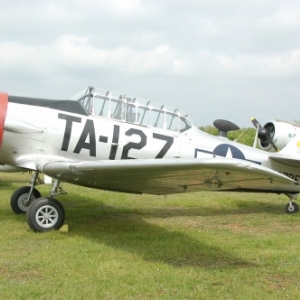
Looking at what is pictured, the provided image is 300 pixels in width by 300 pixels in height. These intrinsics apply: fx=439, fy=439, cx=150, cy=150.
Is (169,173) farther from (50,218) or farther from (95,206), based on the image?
(95,206)

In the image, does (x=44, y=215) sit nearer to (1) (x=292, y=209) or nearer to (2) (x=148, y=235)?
(2) (x=148, y=235)

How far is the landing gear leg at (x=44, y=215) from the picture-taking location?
6.89 m

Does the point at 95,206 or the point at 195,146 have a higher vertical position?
the point at 195,146

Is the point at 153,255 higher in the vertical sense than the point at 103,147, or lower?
lower

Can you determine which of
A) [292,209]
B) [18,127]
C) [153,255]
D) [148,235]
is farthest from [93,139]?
[292,209]

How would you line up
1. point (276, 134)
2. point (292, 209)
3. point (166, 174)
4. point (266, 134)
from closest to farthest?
point (166, 174) → point (292, 209) → point (276, 134) → point (266, 134)

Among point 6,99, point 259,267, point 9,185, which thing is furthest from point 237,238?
point 9,185

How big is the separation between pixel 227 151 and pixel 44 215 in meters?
3.96

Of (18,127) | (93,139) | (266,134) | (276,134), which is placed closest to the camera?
(18,127)

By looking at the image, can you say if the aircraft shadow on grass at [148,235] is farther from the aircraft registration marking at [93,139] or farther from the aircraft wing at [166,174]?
the aircraft registration marking at [93,139]

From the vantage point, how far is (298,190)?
976 cm

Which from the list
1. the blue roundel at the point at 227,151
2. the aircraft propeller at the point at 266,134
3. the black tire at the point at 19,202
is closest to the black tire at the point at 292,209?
the blue roundel at the point at 227,151

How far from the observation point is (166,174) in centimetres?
559

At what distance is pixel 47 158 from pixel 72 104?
3.56 feet
